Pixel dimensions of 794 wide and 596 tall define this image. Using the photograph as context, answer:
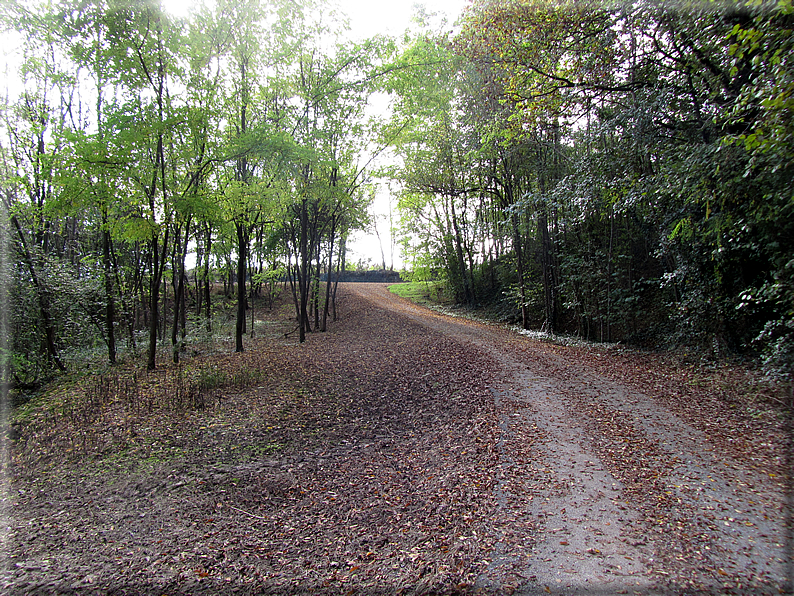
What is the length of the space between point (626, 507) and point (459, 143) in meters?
12.3

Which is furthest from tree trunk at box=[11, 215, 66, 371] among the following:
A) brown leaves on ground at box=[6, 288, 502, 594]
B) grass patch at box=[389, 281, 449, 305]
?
grass patch at box=[389, 281, 449, 305]

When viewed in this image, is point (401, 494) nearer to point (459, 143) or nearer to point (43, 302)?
point (43, 302)

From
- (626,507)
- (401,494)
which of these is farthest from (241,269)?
(626,507)

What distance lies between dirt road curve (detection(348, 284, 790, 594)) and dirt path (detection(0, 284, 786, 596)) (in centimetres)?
2

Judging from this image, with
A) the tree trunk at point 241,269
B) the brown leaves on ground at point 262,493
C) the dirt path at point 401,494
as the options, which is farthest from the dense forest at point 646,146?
the tree trunk at point 241,269

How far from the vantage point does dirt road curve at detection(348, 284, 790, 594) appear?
2602 millimetres

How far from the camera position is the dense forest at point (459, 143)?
209 inches

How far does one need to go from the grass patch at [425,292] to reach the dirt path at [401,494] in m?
17.2

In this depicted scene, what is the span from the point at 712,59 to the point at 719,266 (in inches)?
129

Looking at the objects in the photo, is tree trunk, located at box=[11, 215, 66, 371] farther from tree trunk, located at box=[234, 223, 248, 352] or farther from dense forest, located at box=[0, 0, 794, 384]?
tree trunk, located at box=[234, 223, 248, 352]

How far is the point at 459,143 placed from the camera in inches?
527

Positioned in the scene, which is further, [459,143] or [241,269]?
[459,143]

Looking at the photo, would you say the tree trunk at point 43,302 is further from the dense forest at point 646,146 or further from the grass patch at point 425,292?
the grass patch at point 425,292

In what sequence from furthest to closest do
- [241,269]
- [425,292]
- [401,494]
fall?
1. [425,292]
2. [241,269]
3. [401,494]
